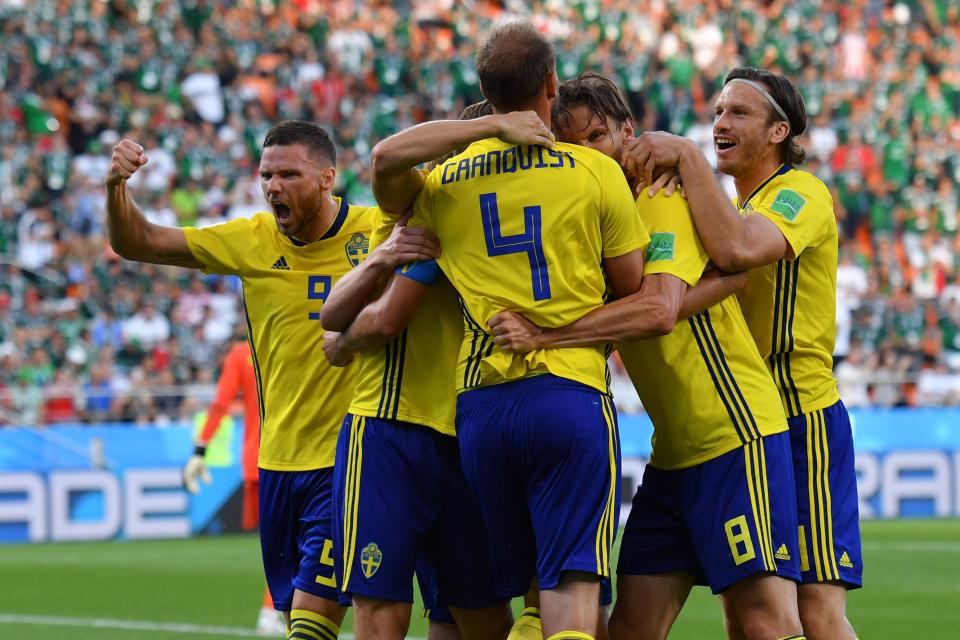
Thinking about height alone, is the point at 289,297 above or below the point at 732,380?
above

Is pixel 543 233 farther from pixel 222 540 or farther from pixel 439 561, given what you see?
pixel 222 540

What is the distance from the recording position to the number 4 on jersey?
4.89 metres

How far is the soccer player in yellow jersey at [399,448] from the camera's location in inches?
209

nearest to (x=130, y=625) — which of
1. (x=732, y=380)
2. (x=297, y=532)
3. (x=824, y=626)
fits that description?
(x=297, y=532)

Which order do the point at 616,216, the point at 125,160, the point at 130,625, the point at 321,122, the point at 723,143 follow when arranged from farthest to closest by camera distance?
the point at 321,122 → the point at 130,625 → the point at 125,160 → the point at 723,143 → the point at 616,216

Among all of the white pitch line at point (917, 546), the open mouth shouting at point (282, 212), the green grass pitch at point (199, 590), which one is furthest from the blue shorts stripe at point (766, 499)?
the white pitch line at point (917, 546)

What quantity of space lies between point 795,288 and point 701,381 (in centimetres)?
56

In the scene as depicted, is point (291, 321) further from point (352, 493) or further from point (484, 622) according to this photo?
point (484, 622)

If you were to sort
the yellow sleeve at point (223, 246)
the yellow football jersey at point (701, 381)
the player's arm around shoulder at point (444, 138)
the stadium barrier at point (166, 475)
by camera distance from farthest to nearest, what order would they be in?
the stadium barrier at point (166, 475) < the yellow sleeve at point (223, 246) < the yellow football jersey at point (701, 381) < the player's arm around shoulder at point (444, 138)

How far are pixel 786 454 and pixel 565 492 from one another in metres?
0.95

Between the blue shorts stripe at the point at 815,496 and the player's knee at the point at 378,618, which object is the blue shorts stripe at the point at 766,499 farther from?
the player's knee at the point at 378,618

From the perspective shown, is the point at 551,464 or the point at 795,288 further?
the point at 795,288

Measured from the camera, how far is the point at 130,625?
35.0 feet

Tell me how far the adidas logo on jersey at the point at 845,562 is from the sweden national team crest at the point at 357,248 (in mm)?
2310
